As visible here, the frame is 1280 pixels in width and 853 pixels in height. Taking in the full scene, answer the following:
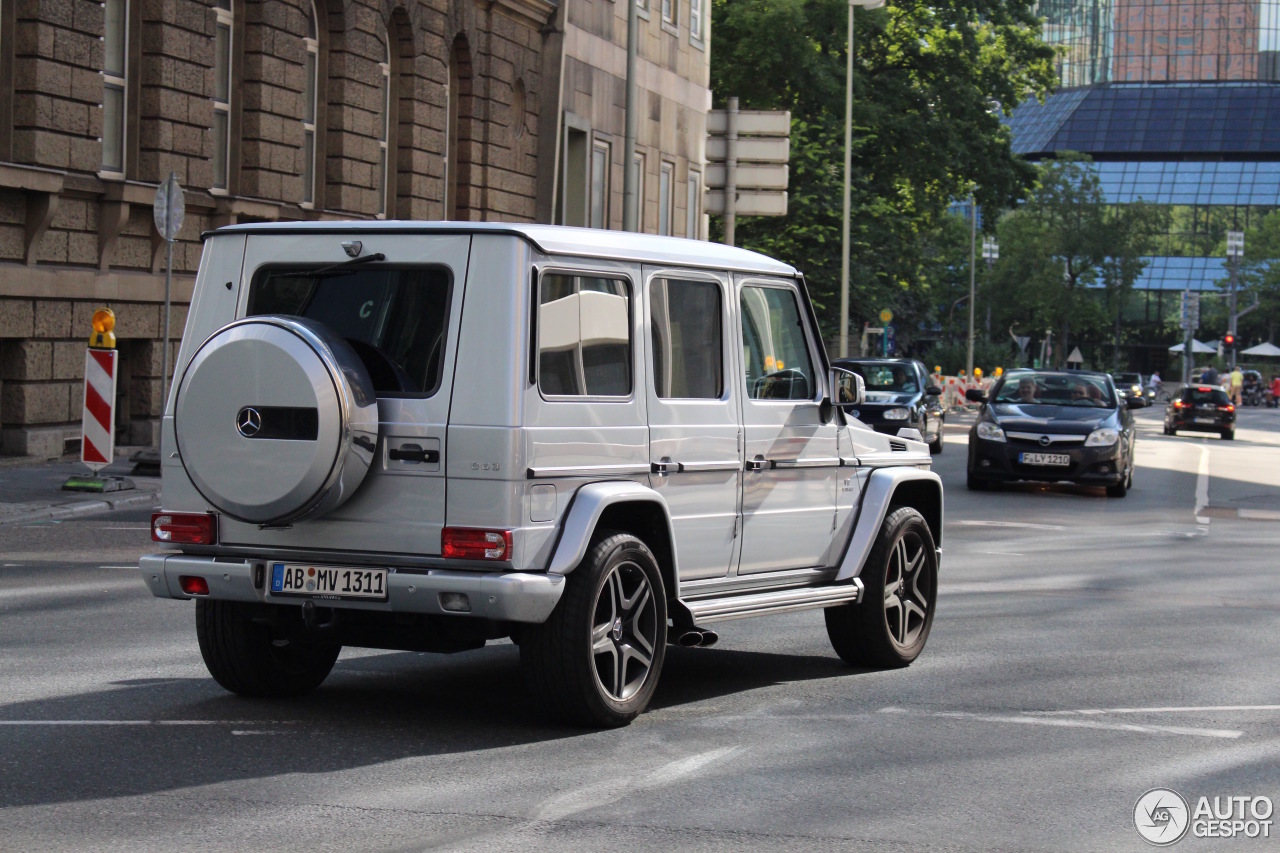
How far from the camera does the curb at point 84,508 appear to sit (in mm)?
16822

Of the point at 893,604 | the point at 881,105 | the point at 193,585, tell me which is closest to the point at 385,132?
the point at 881,105

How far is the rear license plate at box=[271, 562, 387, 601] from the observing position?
7.43m

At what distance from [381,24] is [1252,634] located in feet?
73.3

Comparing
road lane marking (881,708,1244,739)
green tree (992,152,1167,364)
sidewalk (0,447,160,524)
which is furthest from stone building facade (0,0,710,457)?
green tree (992,152,1167,364)

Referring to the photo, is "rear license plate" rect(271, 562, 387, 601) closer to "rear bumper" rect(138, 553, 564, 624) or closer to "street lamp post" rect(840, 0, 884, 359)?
"rear bumper" rect(138, 553, 564, 624)

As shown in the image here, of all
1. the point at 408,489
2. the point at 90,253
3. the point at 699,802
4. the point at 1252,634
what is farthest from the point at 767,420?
the point at 90,253

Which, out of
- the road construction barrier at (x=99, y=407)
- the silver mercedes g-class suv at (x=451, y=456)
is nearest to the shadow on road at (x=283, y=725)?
the silver mercedes g-class suv at (x=451, y=456)

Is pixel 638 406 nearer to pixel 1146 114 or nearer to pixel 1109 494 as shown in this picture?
pixel 1109 494

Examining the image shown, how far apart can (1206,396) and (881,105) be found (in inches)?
486

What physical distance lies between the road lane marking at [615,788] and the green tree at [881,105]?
1623 inches

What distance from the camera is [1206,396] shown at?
182ft

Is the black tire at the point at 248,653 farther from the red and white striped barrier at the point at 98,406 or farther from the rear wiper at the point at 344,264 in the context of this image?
the red and white striped barrier at the point at 98,406

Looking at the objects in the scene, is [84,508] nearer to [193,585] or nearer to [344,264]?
[193,585]

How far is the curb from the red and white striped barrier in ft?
1.70
